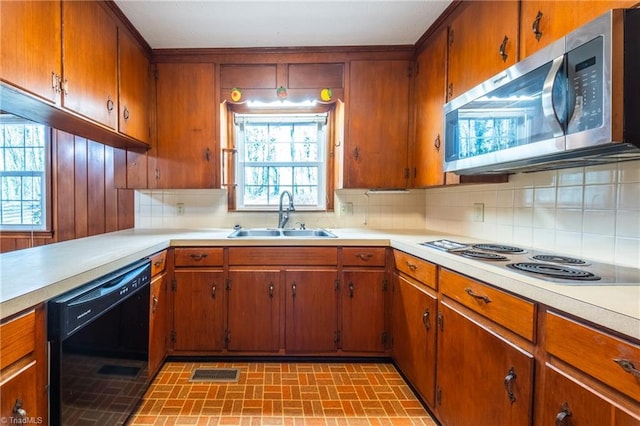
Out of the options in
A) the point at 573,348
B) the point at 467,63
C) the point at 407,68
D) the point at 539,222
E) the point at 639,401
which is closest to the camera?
the point at 639,401

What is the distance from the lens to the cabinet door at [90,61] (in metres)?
1.53

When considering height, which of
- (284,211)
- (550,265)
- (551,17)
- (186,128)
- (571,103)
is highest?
(551,17)

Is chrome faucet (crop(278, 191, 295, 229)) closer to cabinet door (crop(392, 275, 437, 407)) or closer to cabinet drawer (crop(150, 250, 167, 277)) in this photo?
cabinet drawer (crop(150, 250, 167, 277))

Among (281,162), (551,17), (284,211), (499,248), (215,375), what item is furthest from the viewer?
(281,162)

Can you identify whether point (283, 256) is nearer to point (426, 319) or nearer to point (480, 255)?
point (426, 319)

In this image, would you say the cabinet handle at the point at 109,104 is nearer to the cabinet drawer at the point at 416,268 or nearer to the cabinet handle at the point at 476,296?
the cabinet drawer at the point at 416,268

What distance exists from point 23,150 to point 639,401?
12.2 ft

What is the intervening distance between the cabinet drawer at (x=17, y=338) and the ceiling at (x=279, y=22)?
6.10ft

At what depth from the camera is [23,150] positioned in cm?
252

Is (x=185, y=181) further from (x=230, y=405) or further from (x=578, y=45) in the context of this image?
(x=578, y=45)

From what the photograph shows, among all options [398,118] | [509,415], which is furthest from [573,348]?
[398,118]

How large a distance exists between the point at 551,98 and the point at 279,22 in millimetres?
1721

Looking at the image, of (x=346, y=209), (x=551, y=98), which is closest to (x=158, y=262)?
(x=346, y=209)

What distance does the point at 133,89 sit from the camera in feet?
7.18
